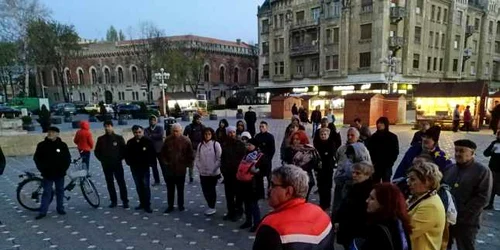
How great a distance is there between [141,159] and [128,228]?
4.34ft

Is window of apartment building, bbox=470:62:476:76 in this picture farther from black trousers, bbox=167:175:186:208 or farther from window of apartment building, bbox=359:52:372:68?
black trousers, bbox=167:175:186:208

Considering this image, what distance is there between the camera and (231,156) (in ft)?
19.3

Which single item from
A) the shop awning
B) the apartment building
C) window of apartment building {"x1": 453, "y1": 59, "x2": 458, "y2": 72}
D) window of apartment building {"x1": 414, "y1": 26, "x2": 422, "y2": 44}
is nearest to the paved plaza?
the shop awning

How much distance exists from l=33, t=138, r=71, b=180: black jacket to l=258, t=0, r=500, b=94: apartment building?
32801 millimetres

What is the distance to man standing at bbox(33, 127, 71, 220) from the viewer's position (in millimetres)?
5898

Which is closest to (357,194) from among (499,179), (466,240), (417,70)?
(466,240)

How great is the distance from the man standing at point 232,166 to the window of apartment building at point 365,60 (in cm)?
3609

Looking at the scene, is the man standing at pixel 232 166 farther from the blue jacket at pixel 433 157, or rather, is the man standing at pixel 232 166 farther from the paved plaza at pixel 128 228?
the blue jacket at pixel 433 157

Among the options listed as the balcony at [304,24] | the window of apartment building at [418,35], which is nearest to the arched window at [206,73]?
the balcony at [304,24]

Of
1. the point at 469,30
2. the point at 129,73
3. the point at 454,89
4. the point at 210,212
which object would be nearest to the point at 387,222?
the point at 210,212

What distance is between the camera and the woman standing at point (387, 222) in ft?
6.89

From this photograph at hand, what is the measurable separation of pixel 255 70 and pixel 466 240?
218ft

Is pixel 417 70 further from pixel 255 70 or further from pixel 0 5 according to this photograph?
pixel 0 5

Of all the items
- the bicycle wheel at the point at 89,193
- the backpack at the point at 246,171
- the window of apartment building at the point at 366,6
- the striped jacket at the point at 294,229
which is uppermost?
the window of apartment building at the point at 366,6
